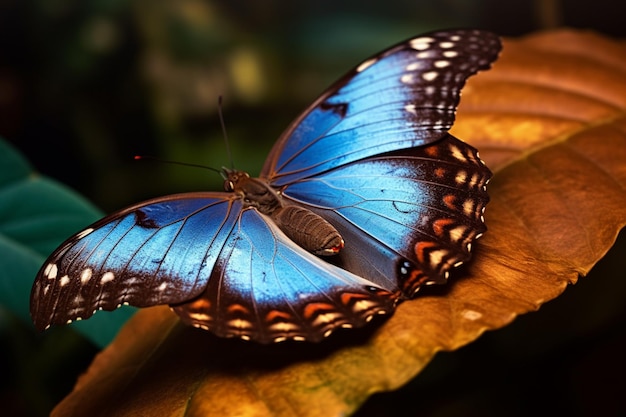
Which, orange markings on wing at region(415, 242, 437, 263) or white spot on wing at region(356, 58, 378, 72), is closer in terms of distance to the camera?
orange markings on wing at region(415, 242, 437, 263)

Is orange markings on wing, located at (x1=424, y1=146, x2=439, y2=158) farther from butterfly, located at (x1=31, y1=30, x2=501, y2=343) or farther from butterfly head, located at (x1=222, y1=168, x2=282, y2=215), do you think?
butterfly head, located at (x1=222, y1=168, x2=282, y2=215)

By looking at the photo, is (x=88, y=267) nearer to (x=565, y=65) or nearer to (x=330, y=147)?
(x=330, y=147)

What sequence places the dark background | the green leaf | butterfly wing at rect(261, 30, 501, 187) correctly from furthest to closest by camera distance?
the dark background
the green leaf
butterfly wing at rect(261, 30, 501, 187)

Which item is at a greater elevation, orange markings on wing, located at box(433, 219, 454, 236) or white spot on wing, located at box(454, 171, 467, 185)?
white spot on wing, located at box(454, 171, 467, 185)

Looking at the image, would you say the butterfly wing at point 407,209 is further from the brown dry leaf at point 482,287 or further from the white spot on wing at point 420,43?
the white spot on wing at point 420,43

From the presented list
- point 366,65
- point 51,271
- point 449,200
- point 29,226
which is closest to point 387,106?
point 366,65

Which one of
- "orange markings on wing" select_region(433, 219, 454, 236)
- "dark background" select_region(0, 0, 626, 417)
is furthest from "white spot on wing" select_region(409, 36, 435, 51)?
"dark background" select_region(0, 0, 626, 417)

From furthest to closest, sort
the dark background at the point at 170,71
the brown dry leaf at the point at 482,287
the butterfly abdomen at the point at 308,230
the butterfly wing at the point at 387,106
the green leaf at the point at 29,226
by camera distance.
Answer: the dark background at the point at 170,71 → the green leaf at the point at 29,226 → the butterfly wing at the point at 387,106 → the butterfly abdomen at the point at 308,230 → the brown dry leaf at the point at 482,287

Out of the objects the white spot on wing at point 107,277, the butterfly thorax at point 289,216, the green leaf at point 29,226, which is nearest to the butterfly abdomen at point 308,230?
the butterfly thorax at point 289,216
